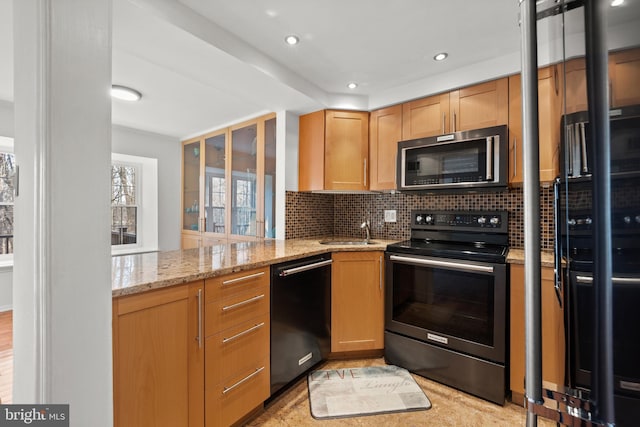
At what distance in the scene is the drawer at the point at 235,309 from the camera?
4.47 ft

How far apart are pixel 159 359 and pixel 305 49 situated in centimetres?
192

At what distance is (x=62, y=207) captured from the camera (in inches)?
32.4

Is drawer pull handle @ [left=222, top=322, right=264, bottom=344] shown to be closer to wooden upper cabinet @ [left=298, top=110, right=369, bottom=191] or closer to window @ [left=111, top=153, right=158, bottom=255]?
wooden upper cabinet @ [left=298, top=110, right=369, bottom=191]

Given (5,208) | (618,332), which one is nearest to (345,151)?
(618,332)

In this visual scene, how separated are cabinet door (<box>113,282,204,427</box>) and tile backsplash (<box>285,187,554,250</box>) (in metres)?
1.57

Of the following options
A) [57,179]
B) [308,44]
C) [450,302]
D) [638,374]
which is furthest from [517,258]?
[57,179]

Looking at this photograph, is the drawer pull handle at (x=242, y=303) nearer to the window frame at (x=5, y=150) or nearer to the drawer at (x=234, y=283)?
the drawer at (x=234, y=283)

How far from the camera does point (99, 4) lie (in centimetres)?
91

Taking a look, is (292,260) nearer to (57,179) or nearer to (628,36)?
(57,179)

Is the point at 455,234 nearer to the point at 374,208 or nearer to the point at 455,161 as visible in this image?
the point at 455,161

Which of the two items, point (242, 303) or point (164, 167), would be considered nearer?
point (242, 303)

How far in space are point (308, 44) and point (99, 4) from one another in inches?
48.2

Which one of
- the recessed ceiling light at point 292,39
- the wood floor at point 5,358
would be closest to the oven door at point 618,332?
the recessed ceiling light at point 292,39

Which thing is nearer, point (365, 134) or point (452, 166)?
point (452, 166)
